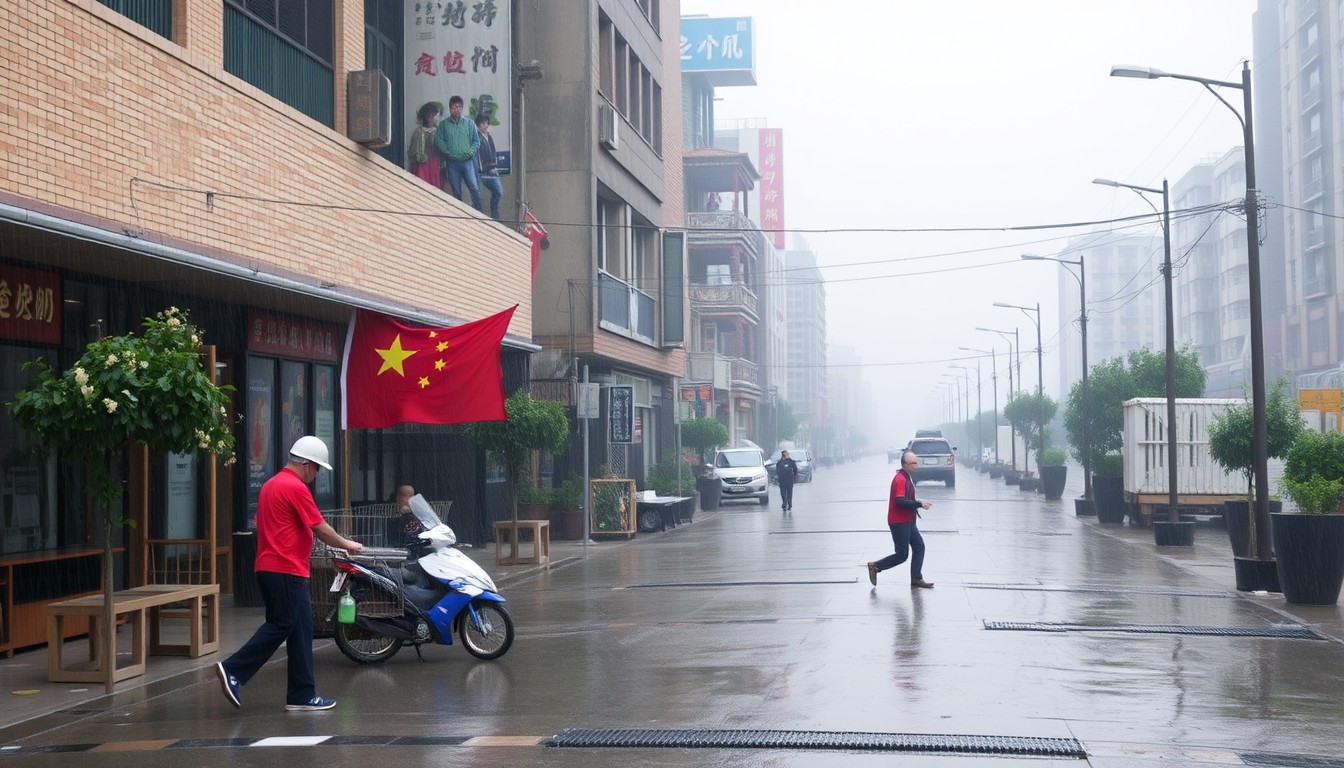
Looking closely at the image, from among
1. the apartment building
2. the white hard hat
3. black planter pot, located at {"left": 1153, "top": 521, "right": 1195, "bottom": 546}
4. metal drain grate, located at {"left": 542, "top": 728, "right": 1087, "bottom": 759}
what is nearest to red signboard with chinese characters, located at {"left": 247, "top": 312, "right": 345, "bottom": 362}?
the apartment building

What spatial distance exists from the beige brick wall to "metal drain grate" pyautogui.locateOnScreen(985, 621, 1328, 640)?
8.67m

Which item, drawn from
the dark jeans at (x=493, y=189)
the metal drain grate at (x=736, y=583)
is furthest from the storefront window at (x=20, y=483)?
the dark jeans at (x=493, y=189)

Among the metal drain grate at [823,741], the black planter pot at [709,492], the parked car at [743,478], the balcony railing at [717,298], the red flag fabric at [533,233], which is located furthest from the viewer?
the balcony railing at [717,298]

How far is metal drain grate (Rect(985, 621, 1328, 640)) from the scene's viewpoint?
13.1 meters

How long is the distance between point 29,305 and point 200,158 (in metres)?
2.26

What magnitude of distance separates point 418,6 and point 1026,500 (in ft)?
93.1

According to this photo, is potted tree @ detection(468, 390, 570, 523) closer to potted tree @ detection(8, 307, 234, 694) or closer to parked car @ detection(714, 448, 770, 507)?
potted tree @ detection(8, 307, 234, 694)

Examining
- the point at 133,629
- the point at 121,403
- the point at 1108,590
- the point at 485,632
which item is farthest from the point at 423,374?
the point at 1108,590

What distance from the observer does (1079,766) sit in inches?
295

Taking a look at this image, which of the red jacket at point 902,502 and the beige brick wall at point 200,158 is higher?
the beige brick wall at point 200,158

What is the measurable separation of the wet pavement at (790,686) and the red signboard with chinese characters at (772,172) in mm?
85388

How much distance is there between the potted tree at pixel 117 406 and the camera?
10141 mm

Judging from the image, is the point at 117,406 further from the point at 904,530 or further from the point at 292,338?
the point at 904,530

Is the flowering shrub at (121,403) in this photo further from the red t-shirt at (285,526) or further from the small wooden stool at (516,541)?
the small wooden stool at (516,541)
